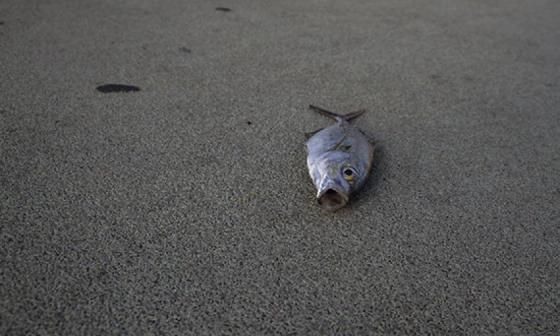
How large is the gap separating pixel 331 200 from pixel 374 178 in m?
0.38

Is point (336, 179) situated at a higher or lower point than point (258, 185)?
higher

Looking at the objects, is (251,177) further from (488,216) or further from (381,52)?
(381,52)

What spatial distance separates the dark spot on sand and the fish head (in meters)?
1.43

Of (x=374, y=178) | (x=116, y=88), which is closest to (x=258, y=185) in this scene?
(x=374, y=178)

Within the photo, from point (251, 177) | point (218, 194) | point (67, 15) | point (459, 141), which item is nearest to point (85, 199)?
point (218, 194)

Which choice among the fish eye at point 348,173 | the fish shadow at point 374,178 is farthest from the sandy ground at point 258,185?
the fish eye at point 348,173

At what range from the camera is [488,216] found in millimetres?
2076

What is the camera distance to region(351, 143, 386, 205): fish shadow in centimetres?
211

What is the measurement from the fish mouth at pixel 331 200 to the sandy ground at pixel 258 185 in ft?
0.19

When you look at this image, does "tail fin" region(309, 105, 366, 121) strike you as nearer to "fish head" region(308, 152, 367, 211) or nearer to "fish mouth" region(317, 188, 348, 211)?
"fish head" region(308, 152, 367, 211)

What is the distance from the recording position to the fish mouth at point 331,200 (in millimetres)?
1944

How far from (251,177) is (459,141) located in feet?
4.12

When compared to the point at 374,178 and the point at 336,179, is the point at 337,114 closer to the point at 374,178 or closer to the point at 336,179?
the point at 374,178

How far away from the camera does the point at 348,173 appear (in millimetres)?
1970
